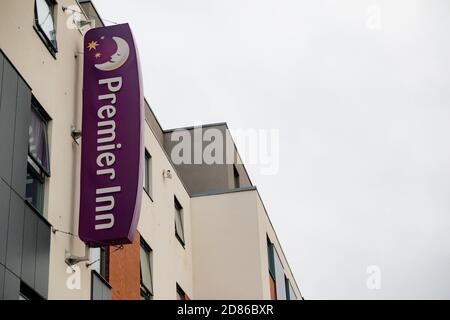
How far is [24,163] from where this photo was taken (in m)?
15.2

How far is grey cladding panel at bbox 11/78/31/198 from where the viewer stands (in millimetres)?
14883

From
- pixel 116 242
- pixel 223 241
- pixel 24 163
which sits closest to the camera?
pixel 24 163

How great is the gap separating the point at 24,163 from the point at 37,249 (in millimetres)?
1430

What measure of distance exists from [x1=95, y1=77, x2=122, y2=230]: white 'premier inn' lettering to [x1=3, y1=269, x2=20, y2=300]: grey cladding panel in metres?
2.75

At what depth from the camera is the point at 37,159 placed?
16.0 metres

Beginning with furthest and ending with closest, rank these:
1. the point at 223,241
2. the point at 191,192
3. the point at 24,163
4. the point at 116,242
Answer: the point at 191,192
the point at 223,241
the point at 116,242
the point at 24,163

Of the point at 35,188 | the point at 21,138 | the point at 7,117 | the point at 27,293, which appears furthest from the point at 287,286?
the point at 7,117

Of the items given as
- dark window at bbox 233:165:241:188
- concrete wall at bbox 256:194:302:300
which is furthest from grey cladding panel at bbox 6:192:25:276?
dark window at bbox 233:165:241:188

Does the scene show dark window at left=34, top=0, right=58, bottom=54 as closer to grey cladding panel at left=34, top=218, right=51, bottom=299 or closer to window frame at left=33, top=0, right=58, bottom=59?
window frame at left=33, top=0, right=58, bottom=59

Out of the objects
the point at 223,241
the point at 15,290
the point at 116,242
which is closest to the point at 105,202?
the point at 116,242

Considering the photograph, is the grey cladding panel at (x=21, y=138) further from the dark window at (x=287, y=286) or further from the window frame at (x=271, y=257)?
the dark window at (x=287, y=286)

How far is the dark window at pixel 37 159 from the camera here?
51.8 feet
